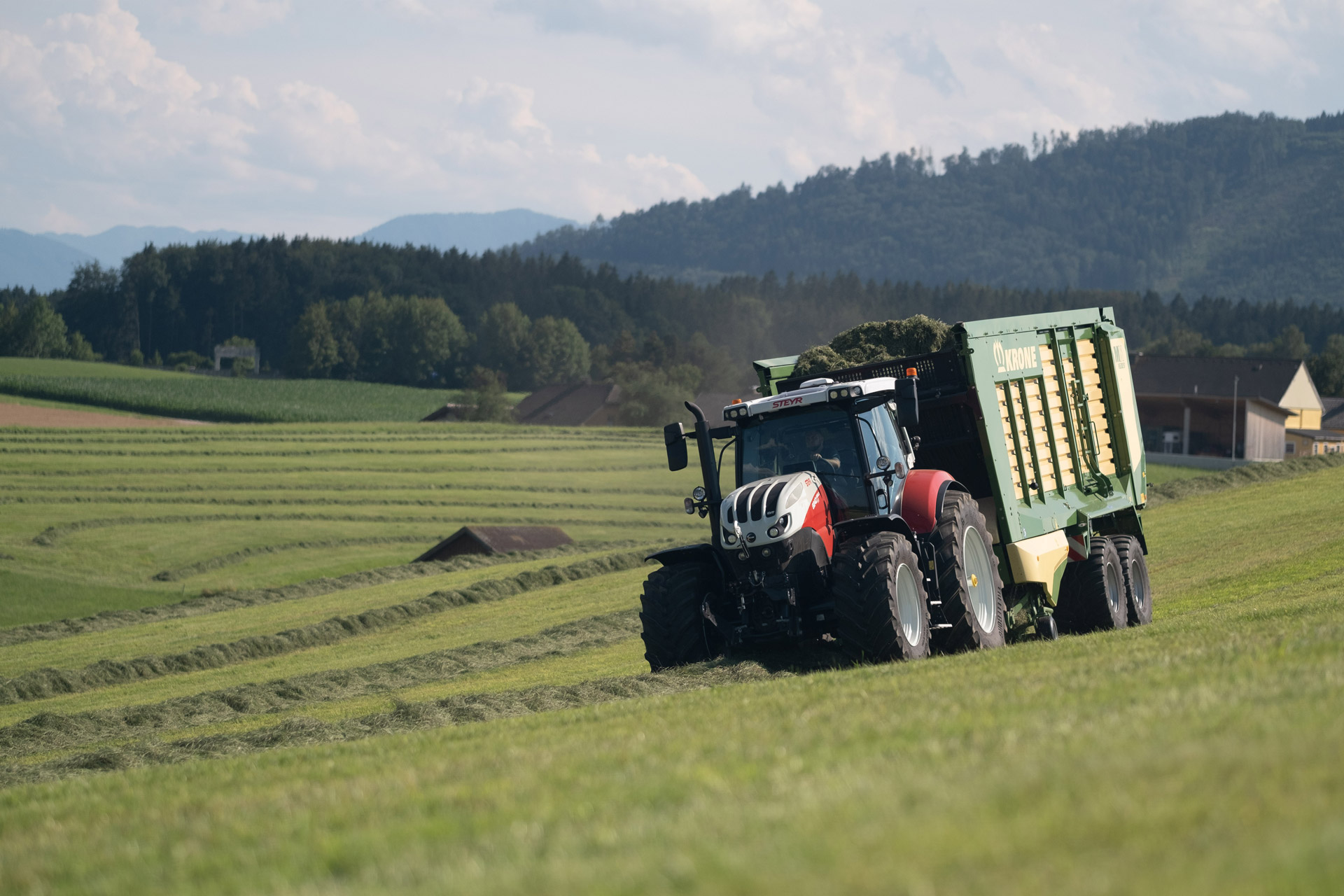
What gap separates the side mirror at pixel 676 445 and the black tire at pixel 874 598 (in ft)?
6.71

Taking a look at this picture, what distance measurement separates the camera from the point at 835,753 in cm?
552

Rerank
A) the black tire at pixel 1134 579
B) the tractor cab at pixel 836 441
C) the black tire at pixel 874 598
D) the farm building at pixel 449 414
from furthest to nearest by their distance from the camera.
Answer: the farm building at pixel 449 414, the black tire at pixel 1134 579, the tractor cab at pixel 836 441, the black tire at pixel 874 598

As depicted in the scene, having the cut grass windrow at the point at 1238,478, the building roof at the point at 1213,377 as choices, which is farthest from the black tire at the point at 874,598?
the building roof at the point at 1213,377

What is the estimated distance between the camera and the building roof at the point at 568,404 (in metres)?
97.9

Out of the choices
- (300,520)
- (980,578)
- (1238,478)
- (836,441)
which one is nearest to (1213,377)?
(1238,478)

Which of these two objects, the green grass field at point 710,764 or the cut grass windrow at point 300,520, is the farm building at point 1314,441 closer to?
the cut grass windrow at point 300,520

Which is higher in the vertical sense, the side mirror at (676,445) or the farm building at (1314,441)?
the side mirror at (676,445)

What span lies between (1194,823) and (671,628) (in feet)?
26.6

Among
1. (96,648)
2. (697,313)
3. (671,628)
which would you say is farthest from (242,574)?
(697,313)

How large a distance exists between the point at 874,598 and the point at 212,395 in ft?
290

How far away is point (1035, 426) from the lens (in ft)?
45.3

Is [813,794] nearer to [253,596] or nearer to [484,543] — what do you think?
[253,596]

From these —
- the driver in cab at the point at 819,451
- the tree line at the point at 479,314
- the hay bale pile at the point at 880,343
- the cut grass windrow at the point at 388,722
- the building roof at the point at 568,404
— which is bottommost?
the cut grass windrow at the point at 388,722

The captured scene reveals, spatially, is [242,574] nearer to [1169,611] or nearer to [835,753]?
[1169,611]
